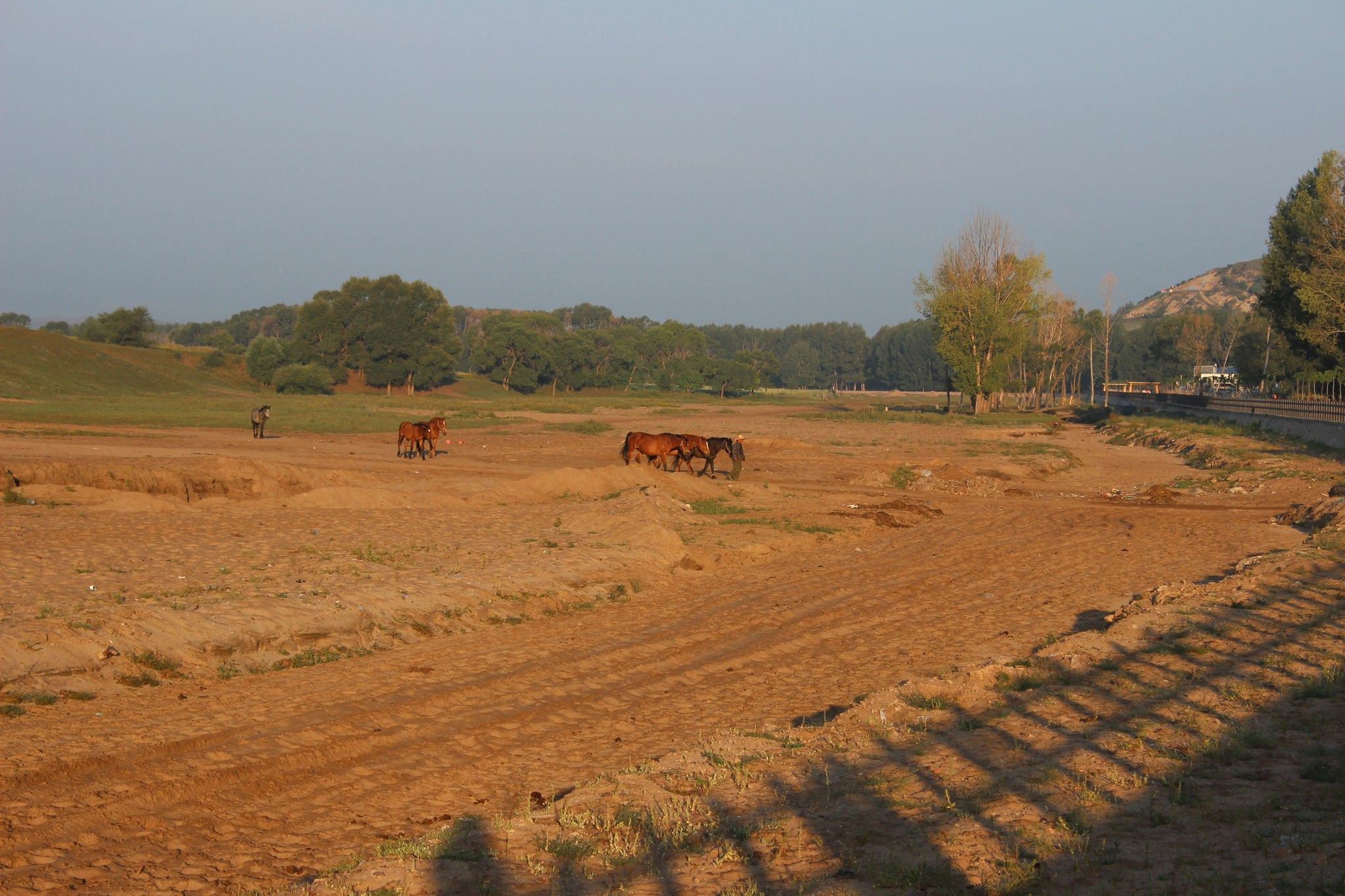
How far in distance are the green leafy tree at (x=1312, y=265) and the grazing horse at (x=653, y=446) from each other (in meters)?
36.3

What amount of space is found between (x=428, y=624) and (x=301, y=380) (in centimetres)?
8631

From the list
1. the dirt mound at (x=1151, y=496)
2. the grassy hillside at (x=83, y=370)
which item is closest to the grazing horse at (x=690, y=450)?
the dirt mound at (x=1151, y=496)

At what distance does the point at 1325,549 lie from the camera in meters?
16.7

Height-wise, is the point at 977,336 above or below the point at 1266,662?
above

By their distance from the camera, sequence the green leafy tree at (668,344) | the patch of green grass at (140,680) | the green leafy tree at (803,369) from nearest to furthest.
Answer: the patch of green grass at (140,680) < the green leafy tree at (668,344) < the green leafy tree at (803,369)

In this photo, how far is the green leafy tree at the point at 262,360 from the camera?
9556cm

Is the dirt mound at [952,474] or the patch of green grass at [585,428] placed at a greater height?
the patch of green grass at [585,428]

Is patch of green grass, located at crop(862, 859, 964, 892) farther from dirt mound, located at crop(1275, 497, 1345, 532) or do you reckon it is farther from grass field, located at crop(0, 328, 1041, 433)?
grass field, located at crop(0, 328, 1041, 433)

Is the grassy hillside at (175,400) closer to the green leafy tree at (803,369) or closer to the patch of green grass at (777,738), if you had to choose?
the patch of green grass at (777,738)

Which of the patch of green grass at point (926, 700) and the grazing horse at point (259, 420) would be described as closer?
the patch of green grass at point (926, 700)

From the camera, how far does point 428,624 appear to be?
12312mm

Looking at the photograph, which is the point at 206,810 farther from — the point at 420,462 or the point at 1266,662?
the point at 420,462

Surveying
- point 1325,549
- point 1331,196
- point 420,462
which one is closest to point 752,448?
point 420,462

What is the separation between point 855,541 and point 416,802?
46.9 feet
